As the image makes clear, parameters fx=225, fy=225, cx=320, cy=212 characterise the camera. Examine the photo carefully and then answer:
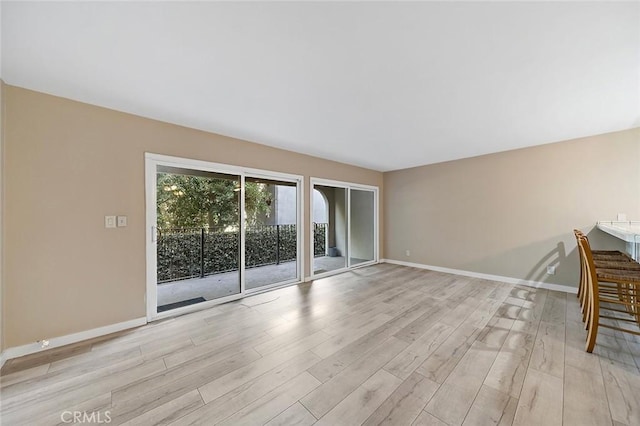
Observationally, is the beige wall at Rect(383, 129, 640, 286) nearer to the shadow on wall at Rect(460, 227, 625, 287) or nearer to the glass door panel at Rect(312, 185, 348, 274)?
the shadow on wall at Rect(460, 227, 625, 287)

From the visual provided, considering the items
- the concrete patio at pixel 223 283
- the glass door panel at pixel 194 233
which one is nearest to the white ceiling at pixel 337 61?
the glass door panel at pixel 194 233

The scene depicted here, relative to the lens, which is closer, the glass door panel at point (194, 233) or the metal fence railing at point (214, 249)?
the glass door panel at point (194, 233)

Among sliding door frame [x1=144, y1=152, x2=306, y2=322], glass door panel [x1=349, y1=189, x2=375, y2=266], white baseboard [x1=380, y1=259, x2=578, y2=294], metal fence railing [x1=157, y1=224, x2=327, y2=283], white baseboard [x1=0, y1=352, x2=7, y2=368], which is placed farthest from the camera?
glass door panel [x1=349, y1=189, x2=375, y2=266]

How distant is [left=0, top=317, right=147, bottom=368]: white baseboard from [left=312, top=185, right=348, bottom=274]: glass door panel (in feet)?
10.7

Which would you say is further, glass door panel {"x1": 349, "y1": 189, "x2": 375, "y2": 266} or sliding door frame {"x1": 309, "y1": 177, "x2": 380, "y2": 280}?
glass door panel {"x1": 349, "y1": 189, "x2": 375, "y2": 266}

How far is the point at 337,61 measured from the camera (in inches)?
69.4

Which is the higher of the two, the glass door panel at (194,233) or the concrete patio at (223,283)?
the glass door panel at (194,233)

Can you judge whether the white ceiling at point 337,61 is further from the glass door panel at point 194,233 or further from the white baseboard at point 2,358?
the white baseboard at point 2,358

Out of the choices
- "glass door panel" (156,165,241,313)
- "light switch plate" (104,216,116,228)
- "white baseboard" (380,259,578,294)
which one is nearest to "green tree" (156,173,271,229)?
"glass door panel" (156,165,241,313)

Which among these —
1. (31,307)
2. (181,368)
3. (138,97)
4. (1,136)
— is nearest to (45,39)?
(138,97)

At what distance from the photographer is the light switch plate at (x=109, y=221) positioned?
2466 millimetres

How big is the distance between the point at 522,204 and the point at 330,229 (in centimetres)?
387

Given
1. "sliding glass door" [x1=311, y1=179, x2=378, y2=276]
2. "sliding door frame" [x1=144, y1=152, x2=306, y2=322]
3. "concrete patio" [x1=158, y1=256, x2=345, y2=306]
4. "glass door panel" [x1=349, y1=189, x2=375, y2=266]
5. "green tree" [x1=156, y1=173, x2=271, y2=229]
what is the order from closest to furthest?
1. "sliding door frame" [x1=144, y1=152, x2=306, y2=322]
2. "green tree" [x1=156, y1=173, x2=271, y2=229]
3. "concrete patio" [x1=158, y1=256, x2=345, y2=306]
4. "sliding glass door" [x1=311, y1=179, x2=378, y2=276]
5. "glass door panel" [x1=349, y1=189, x2=375, y2=266]

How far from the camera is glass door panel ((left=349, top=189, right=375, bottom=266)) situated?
5934mm
